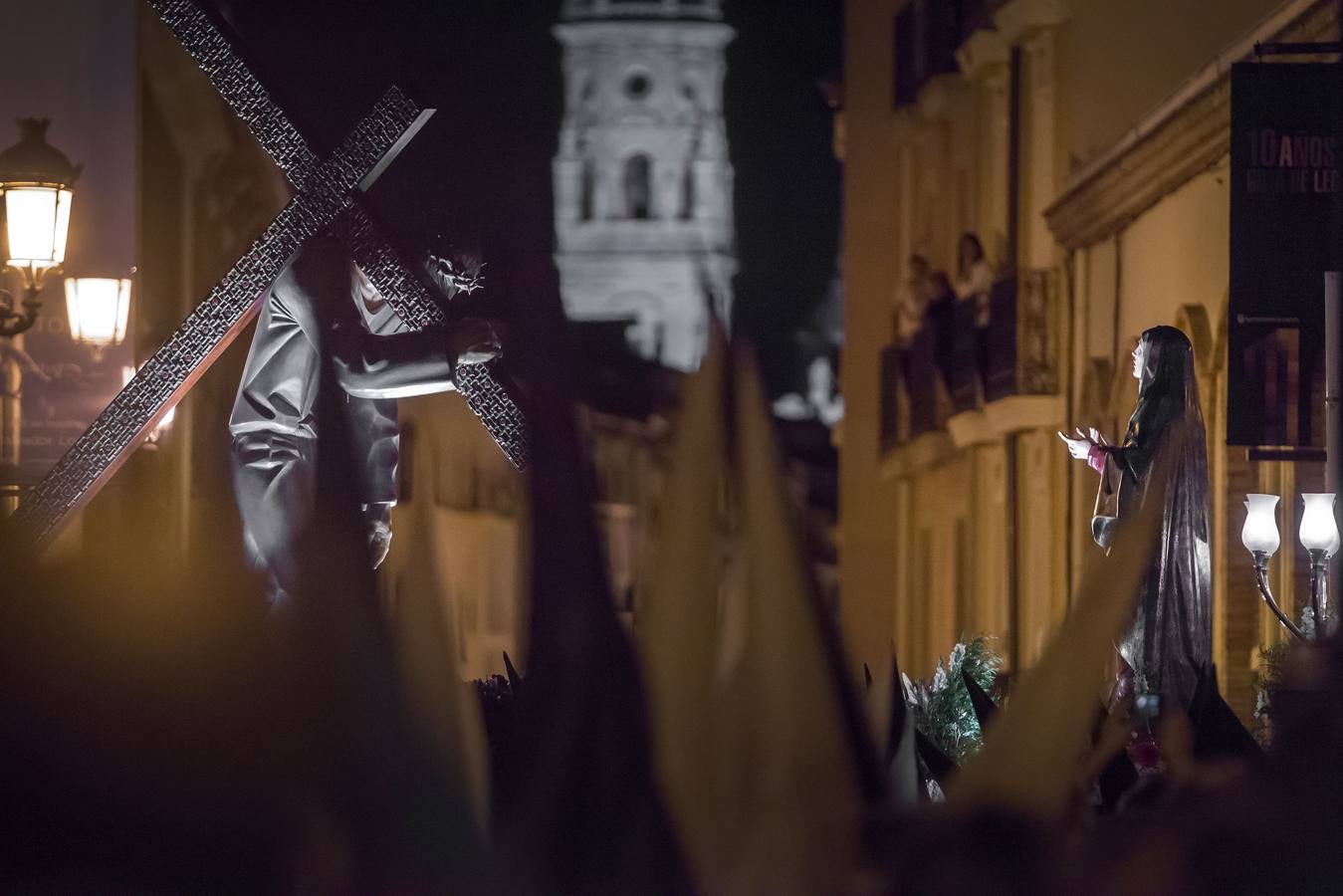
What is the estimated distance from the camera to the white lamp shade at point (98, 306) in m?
8.74

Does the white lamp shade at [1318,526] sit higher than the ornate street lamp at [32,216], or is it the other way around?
the ornate street lamp at [32,216]

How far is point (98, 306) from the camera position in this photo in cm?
877

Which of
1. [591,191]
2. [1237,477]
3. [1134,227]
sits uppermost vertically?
[591,191]

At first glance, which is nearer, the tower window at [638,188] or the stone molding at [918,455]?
the stone molding at [918,455]

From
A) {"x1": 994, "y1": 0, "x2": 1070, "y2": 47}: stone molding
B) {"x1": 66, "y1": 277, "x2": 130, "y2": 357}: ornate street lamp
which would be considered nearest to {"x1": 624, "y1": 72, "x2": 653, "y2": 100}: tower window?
{"x1": 994, "y1": 0, "x2": 1070, "y2": 47}: stone molding

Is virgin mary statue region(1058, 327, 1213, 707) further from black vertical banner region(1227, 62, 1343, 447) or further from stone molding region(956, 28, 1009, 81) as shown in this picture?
stone molding region(956, 28, 1009, 81)

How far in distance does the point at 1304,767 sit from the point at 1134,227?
35.7ft

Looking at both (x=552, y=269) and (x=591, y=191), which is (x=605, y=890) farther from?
(x=591, y=191)

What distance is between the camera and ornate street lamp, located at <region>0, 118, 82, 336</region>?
294 inches

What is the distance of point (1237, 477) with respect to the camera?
9.61 metres

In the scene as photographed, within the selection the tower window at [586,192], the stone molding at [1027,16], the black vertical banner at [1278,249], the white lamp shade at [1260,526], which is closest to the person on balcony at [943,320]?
the stone molding at [1027,16]

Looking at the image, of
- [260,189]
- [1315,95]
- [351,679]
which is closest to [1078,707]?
[351,679]

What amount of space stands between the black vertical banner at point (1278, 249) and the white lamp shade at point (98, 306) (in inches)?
182

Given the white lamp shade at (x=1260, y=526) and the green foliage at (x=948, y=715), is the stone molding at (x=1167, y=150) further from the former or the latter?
the green foliage at (x=948, y=715)
